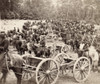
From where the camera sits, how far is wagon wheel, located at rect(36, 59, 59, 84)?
4770 millimetres

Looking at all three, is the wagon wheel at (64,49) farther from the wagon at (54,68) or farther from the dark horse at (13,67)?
the dark horse at (13,67)

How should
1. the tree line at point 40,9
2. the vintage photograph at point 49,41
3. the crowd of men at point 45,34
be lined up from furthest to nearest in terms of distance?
the tree line at point 40,9
the crowd of men at point 45,34
the vintage photograph at point 49,41

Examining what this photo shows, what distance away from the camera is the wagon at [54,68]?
189 inches

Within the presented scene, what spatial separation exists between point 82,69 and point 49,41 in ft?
2.70

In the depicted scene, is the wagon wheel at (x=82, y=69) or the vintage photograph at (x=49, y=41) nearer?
the vintage photograph at (x=49, y=41)

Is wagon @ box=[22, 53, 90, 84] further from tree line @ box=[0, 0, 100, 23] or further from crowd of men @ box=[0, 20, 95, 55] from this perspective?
tree line @ box=[0, 0, 100, 23]

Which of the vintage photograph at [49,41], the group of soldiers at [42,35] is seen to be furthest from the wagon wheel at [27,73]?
the group of soldiers at [42,35]

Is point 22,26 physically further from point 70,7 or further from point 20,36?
point 70,7

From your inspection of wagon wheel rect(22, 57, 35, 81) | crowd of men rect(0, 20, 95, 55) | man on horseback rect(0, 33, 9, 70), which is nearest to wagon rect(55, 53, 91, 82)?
crowd of men rect(0, 20, 95, 55)

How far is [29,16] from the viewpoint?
5.12 m

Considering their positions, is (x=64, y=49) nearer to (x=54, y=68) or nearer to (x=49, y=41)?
(x=49, y=41)

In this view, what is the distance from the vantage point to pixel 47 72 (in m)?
4.84

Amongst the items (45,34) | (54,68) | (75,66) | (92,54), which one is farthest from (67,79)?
(45,34)

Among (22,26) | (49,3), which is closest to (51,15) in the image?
(49,3)
